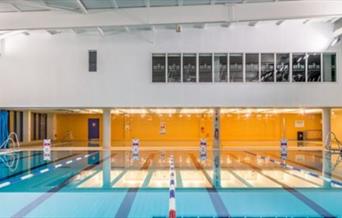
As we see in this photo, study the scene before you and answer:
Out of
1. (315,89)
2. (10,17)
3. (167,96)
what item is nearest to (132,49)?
(167,96)

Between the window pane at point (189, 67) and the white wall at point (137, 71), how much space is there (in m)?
0.32

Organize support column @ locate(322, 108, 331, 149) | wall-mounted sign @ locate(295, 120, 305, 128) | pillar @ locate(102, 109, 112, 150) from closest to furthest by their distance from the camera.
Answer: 1. support column @ locate(322, 108, 331, 149)
2. pillar @ locate(102, 109, 112, 150)
3. wall-mounted sign @ locate(295, 120, 305, 128)

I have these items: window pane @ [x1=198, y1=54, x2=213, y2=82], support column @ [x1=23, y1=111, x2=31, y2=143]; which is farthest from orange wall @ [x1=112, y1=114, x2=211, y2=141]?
window pane @ [x1=198, y1=54, x2=213, y2=82]

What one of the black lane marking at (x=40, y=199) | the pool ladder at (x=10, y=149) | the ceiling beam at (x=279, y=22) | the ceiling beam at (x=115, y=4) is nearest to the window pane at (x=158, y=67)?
the ceiling beam at (x=279, y=22)

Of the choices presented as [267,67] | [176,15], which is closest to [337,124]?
[267,67]

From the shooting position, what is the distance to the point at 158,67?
19531mm

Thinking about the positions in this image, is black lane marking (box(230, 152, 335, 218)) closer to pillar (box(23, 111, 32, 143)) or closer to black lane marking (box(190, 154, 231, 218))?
black lane marking (box(190, 154, 231, 218))

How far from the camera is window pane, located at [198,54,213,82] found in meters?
19.6

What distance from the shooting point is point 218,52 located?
19.5 meters

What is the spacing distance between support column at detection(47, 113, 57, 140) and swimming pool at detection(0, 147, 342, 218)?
18767mm

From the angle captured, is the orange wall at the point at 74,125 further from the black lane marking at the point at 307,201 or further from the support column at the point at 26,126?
the black lane marking at the point at 307,201

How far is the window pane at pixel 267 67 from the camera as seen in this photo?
64.0ft

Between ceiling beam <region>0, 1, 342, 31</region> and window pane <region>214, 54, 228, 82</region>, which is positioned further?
→ window pane <region>214, 54, 228, 82</region>

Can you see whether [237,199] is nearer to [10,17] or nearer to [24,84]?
[10,17]
